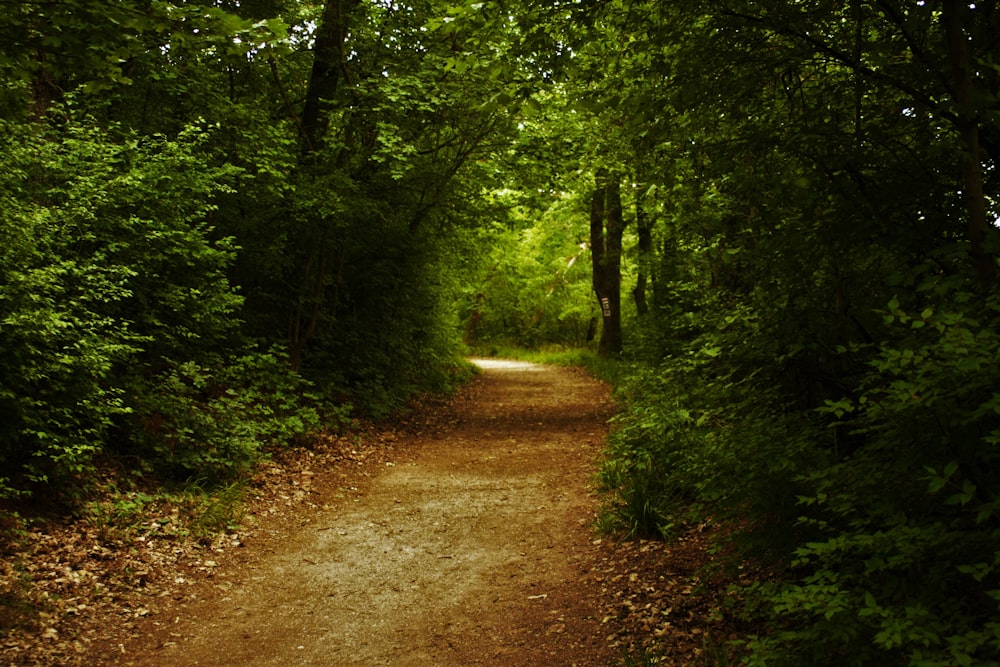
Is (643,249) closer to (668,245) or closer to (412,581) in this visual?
(668,245)

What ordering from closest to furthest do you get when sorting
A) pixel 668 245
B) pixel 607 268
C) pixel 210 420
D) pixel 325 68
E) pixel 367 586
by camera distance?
1. pixel 367 586
2. pixel 210 420
3. pixel 325 68
4. pixel 668 245
5. pixel 607 268

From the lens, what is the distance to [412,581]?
5957 mm

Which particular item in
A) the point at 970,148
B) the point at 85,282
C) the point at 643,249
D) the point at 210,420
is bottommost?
the point at 210,420

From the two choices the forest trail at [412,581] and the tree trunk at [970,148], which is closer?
the tree trunk at [970,148]

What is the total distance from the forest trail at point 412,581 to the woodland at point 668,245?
37.7 inches

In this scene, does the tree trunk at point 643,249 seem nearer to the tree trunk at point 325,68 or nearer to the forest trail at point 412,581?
the forest trail at point 412,581

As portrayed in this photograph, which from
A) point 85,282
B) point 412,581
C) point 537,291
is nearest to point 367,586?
point 412,581

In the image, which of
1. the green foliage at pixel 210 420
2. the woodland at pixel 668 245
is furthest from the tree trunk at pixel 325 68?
the green foliage at pixel 210 420

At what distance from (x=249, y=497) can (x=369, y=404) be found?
467cm

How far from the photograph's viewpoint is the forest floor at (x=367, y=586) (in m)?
4.66

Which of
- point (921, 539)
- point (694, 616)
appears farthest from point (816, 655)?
point (694, 616)

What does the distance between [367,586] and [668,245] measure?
886 cm

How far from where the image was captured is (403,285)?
13812 millimetres

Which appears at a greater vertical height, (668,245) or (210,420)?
(668,245)
